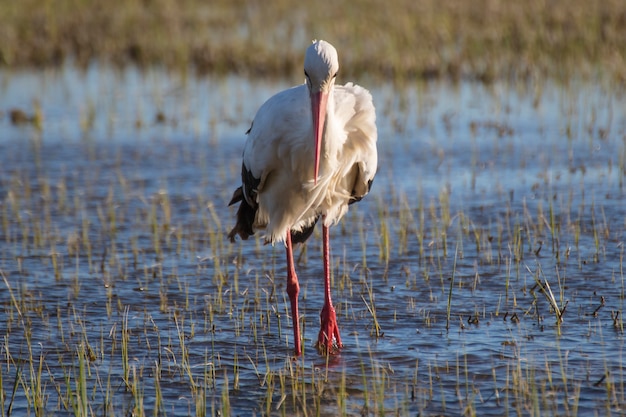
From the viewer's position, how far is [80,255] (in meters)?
8.12

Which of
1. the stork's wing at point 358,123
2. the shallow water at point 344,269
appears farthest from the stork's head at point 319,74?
the shallow water at point 344,269

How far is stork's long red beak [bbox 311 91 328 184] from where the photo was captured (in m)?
5.39

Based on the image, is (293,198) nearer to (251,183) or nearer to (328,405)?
(251,183)

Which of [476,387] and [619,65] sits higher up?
[619,65]

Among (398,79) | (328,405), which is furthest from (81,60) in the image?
(328,405)

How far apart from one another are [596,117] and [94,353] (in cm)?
787

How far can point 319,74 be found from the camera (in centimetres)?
534

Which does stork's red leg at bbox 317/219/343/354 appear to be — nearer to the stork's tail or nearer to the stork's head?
the stork's tail

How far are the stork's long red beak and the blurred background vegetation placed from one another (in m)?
8.75

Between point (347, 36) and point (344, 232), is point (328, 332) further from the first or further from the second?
→ point (347, 36)

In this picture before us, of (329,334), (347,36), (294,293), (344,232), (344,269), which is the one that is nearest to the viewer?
(329,334)

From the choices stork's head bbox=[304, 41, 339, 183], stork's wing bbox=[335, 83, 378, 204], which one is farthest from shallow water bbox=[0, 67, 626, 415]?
stork's head bbox=[304, 41, 339, 183]

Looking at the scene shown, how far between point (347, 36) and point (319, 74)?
11731 mm

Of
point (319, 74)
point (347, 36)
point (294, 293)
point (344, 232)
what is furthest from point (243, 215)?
point (347, 36)
